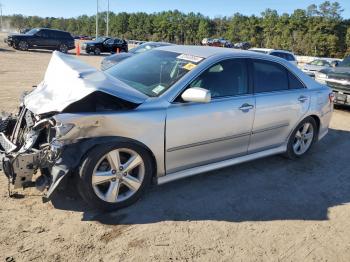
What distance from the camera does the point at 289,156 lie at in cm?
564

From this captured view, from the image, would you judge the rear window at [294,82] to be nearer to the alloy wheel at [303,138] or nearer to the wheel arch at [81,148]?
the alloy wheel at [303,138]

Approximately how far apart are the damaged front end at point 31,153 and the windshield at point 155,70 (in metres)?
1.09

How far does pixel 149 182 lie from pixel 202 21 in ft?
298

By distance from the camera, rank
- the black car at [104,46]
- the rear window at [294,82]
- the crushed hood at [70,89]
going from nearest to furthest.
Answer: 1. the crushed hood at [70,89]
2. the rear window at [294,82]
3. the black car at [104,46]

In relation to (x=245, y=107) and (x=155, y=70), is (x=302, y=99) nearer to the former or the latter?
(x=245, y=107)

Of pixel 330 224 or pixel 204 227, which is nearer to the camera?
pixel 204 227

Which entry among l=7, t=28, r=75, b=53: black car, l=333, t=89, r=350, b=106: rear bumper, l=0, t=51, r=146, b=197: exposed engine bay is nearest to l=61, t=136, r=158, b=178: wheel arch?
l=0, t=51, r=146, b=197: exposed engine bay

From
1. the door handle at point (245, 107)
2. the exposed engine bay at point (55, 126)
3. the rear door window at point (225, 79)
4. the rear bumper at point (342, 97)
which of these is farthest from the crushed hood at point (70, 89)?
the rear bumper at point (342, 97)

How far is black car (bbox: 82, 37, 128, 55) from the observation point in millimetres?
30250

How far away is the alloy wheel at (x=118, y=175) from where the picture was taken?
11.9ft

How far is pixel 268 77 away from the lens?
16.5ft

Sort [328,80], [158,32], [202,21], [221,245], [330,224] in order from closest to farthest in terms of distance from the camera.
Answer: [221,245] → [330,224] → [328,80] → [202,21] → [158,32]

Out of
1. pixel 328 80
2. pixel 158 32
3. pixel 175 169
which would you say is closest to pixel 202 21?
pixel 158 32

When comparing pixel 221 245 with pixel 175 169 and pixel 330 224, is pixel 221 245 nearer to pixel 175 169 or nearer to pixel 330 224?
pixel 175 169
